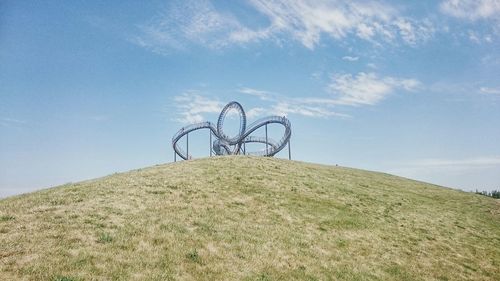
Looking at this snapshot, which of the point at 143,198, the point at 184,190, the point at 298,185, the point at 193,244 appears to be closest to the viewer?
the point at 193,244

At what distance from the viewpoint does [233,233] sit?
2083cm

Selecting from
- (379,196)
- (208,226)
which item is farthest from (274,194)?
(379,196)

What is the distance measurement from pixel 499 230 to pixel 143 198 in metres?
28.7

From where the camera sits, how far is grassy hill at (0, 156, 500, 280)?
15.6 m

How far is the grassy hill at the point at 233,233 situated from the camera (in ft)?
51.2

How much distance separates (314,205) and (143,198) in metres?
12.5

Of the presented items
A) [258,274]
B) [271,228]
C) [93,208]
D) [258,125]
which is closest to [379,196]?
[271,228]

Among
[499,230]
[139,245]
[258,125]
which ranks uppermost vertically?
[258,125]

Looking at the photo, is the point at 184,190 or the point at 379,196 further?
the point at 379,196

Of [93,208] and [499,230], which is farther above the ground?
[93,208]

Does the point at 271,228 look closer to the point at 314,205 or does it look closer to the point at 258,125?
the point at 314,205

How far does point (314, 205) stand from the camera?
29062mm

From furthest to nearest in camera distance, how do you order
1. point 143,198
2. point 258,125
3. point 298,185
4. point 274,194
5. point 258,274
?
point 258,125 < point 298,185 < point 274,194 < point 143,198 < point 258,274

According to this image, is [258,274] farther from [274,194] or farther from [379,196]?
[379,196]
